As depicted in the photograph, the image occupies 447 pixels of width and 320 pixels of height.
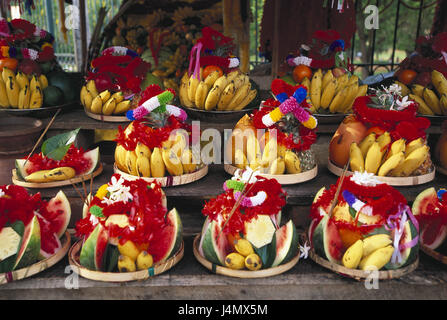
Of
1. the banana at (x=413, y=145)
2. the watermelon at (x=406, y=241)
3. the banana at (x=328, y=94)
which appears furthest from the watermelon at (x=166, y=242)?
the banana at (x=328, y=94)

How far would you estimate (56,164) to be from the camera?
6.79ft

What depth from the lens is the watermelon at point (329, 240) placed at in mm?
1590

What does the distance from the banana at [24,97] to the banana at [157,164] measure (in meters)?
1.16

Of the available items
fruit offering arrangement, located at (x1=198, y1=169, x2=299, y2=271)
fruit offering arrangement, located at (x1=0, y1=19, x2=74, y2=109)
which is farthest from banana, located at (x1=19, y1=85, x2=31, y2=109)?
fruit offering arrangement, located at (x1=198, y1=169, x2=299, y2=271)

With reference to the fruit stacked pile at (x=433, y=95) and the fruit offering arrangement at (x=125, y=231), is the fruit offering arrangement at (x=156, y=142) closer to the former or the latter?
the fruit offering arrangement at (x=125, y=231)

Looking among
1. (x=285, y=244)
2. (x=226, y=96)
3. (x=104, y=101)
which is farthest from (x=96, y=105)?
(x=285, y=244)

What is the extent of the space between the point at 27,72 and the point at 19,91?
0.50ft

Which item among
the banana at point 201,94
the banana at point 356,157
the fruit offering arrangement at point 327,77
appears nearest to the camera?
the banana at point 356,157

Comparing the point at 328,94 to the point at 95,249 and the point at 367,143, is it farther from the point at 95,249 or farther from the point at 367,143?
the point at 95,249

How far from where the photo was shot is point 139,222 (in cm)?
153

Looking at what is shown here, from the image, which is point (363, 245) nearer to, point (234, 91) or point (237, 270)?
point (237, 270)

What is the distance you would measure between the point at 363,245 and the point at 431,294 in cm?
35

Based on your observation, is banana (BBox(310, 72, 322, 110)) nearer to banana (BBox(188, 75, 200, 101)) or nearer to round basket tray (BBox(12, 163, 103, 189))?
banana (BBox(188, 75, 200, 101))

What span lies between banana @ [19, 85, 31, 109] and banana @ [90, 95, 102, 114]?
42 cm
